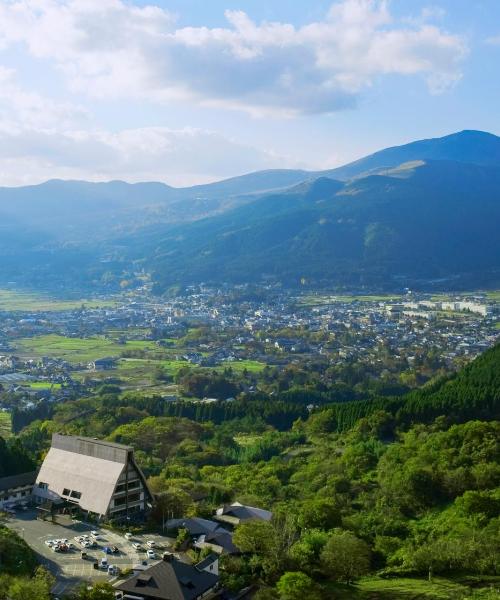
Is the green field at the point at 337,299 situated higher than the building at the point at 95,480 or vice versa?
the building at the point at 95,480

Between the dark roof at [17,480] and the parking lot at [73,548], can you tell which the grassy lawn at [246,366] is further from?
the parking lot at [73,548]

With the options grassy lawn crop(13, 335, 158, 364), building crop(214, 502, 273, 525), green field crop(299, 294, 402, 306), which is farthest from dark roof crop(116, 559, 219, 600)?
green field crop(299, 294, 402, 306)

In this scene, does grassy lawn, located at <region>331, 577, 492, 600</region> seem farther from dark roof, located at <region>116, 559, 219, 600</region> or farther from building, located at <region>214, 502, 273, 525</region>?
building, located at <region>214, 502, 273, 525</region>

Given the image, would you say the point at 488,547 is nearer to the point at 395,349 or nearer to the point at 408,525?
the point at 408,525

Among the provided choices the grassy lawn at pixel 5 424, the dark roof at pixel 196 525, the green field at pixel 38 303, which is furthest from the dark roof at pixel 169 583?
the green field at pixel 38 303

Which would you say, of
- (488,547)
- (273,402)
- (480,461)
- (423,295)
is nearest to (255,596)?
(488,547)

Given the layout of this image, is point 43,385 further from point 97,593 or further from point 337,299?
point 337,299
